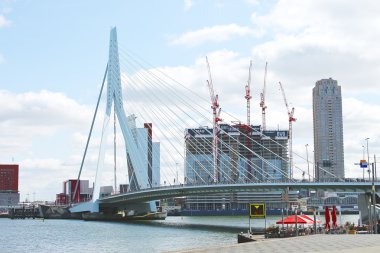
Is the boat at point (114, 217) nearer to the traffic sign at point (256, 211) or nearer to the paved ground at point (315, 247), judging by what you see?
the traffic sign at point (256, 211)

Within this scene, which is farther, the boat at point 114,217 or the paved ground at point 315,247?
the boat at point 114,217

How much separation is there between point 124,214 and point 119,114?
34.8 m

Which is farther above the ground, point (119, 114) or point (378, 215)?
point (119, 114)

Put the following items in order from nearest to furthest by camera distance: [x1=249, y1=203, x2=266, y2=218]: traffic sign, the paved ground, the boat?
the paved ground
[x1=249, y1=203, x2=266, y2=218]: traffic sign
the boat

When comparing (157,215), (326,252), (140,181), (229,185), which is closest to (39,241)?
(229,185)

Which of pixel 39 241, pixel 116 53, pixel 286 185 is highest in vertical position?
pixel 116 53

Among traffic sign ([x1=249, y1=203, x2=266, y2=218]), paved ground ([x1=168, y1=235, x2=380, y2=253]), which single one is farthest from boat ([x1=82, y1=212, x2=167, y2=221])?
paved ground ([x1=168, y1=235, x2=380, y2=253])

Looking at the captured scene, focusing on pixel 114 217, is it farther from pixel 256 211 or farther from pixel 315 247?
pixel 315 247

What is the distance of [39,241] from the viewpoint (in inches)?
2692

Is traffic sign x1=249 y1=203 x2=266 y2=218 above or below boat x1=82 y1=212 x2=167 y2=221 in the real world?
Answer: above

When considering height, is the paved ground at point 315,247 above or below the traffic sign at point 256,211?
below

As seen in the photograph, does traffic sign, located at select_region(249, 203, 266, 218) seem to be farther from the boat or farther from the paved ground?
the boat

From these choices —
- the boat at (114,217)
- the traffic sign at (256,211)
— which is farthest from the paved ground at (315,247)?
the boat at (114,217)

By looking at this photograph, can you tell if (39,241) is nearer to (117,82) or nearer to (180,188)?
(180,188)
